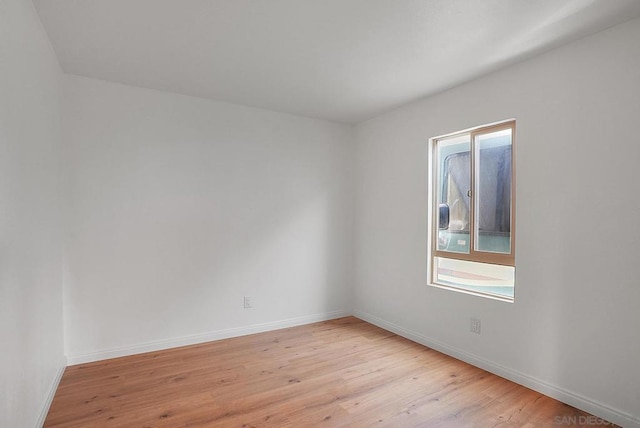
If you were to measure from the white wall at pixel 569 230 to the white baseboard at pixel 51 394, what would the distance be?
10.1 feet

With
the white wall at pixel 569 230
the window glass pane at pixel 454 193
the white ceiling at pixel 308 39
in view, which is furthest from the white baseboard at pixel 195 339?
the white ceiling at pixel 308 39

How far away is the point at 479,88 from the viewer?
9.75 ft

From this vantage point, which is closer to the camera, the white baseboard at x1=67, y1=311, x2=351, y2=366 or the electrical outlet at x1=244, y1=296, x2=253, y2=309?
the white baseboard at x1=67, y1=311, x2=351, y2=366

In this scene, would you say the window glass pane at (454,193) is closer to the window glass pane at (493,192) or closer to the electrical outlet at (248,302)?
the window glass pane at (493,192)

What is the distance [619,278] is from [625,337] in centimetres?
36

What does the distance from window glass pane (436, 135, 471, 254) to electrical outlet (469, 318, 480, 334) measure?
61cm

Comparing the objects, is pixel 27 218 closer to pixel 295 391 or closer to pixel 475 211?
pixel 295 391

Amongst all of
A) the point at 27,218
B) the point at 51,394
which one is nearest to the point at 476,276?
the point at 27,218

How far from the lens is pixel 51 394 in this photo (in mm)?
2383

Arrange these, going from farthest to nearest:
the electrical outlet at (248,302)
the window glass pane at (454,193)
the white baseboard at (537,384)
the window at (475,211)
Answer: the electrical outlet at (248,302), the window glass pane at (454,193), the window at (475,211), the white baseboard at (537,384)

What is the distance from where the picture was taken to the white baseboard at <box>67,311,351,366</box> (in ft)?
9.93

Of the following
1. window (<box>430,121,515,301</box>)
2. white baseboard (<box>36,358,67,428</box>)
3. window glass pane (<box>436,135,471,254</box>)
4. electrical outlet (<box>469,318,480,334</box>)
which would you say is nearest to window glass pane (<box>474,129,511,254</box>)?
window (<box>430,121,515,301</box>)

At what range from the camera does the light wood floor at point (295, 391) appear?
2.19 meters

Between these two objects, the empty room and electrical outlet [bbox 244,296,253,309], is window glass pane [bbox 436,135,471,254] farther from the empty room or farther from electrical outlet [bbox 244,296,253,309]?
electrical outlet [bbox 244,296,253,309]
